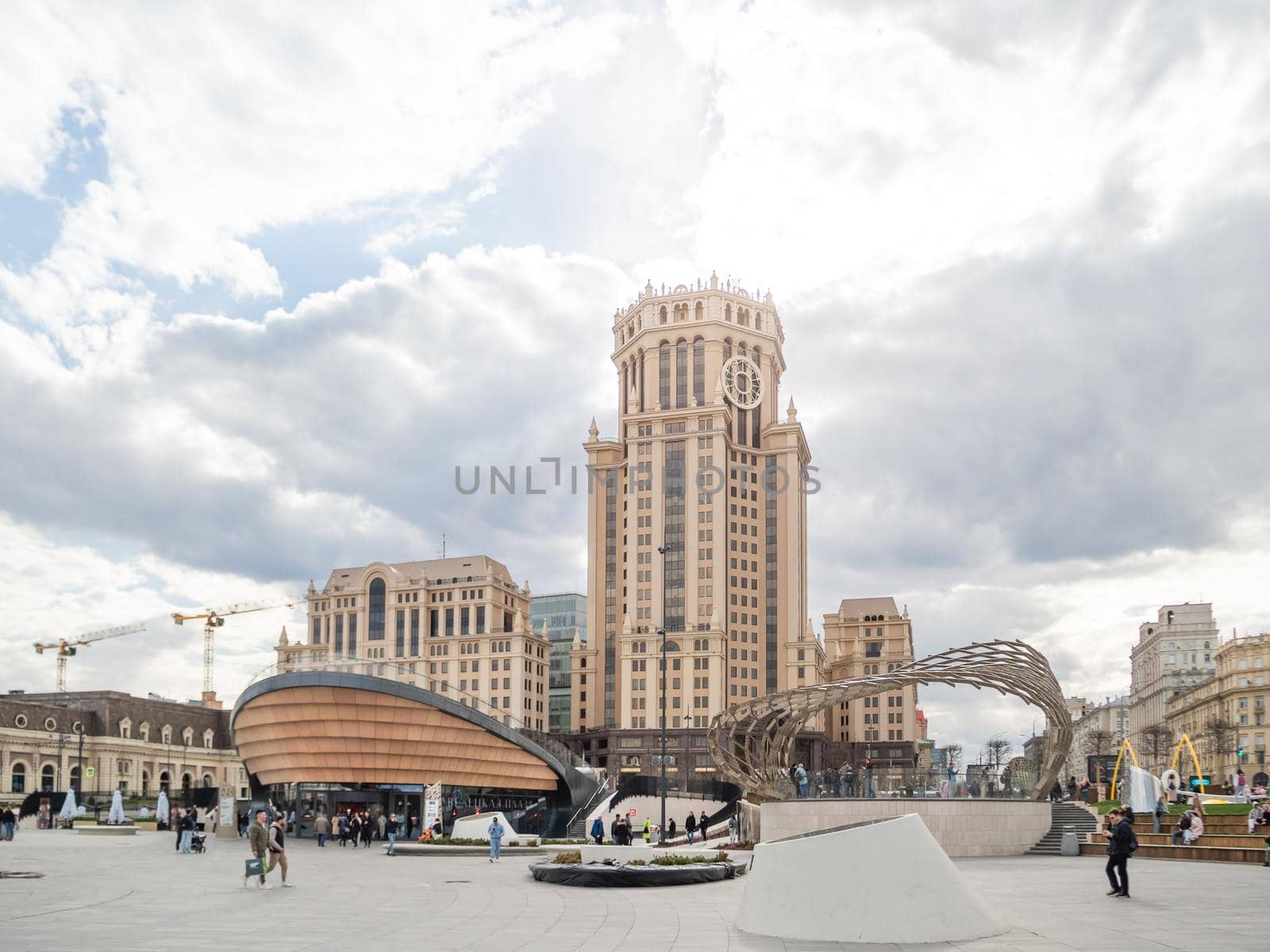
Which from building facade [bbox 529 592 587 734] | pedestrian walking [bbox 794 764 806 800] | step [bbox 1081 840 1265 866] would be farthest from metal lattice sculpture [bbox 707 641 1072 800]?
building facade [bbox 529 592 587 734]

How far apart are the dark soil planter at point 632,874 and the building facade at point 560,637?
105273 millimetres

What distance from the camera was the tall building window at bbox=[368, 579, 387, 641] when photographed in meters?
129

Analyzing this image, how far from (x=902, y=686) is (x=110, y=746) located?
108 m

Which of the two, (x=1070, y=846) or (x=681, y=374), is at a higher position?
(x=681, y=374)

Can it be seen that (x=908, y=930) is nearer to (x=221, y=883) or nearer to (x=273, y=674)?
(x=221, y=883)

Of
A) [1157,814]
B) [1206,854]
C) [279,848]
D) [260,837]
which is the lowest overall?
[1206,854]

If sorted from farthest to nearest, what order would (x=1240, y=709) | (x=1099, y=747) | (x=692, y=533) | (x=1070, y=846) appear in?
(x=1099, y=747), (x=692, y=533), (x=1240, y=709), (x=1070, y=846)

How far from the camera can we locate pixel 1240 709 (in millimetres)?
114438

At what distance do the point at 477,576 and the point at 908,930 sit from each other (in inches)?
4496

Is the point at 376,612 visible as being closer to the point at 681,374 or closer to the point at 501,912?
the point at 681,374

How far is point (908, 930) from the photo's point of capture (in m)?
15.6

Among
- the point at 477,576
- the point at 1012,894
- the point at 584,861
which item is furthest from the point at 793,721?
the point at 477,576

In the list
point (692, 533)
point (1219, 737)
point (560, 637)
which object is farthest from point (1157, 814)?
point (560, 637)

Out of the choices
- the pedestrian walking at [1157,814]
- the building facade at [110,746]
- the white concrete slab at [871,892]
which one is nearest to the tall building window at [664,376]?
the building facade at [110,746]
